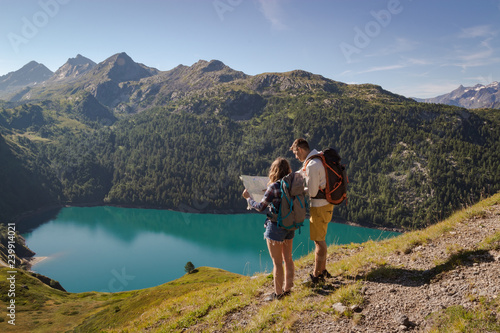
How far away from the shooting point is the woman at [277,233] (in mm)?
6590

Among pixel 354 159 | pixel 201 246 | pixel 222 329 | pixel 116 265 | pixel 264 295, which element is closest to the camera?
pixel 222 329

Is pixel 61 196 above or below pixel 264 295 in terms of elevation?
below

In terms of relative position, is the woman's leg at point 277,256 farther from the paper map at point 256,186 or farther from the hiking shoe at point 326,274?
the hiking shoe at point 326,274

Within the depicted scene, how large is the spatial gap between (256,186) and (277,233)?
137 centimetres

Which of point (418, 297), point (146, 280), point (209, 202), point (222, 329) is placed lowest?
point (146, 280)

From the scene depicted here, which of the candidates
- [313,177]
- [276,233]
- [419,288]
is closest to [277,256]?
[276,233]

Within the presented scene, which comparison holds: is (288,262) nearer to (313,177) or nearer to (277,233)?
(277,233)

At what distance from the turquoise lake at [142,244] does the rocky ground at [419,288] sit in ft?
205

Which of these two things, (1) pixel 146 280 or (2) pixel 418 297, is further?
(1) pixel 146 280

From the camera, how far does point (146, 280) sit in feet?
285

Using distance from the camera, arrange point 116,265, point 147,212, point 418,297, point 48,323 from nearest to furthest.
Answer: point 418,297, point 48,323, point 116,265, point 147,212

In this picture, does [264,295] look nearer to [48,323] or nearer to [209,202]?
[48,323]

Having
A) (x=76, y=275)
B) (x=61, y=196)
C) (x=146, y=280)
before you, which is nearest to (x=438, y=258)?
(x=146, y=280)

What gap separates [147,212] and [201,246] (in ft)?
228
